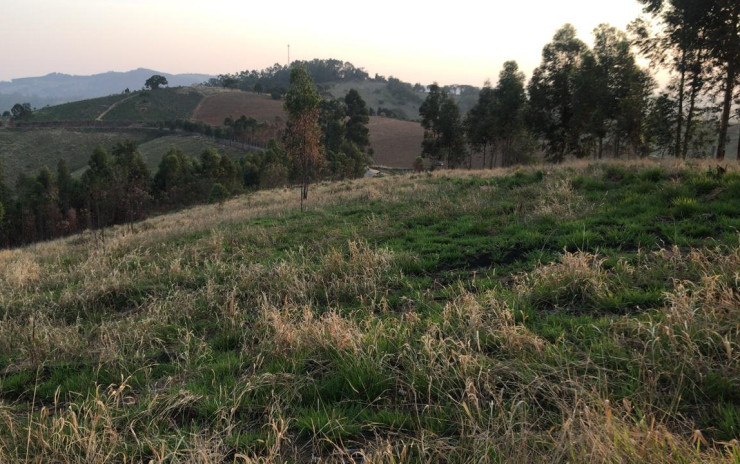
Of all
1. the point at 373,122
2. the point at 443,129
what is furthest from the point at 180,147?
the point at 443,129

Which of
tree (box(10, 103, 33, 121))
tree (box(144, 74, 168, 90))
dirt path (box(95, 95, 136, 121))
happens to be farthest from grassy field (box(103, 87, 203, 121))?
tree (box(10, 103, 33, 121))

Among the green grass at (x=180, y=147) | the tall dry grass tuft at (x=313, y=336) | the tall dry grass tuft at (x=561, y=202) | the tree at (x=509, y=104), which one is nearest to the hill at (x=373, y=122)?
the green grass at (x=180, y=147)

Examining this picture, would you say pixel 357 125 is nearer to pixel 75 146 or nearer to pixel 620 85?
pixel 620 85

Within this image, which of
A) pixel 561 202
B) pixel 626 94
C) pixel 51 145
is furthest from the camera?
pixel 51 145

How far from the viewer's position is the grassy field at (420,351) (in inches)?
108

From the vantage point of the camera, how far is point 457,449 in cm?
262

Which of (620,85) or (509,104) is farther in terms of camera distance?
(509,104)

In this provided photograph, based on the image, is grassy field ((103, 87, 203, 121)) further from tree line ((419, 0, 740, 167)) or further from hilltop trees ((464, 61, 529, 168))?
tree line ((419, 0, 740, 167))

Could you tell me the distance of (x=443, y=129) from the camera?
53031 mm

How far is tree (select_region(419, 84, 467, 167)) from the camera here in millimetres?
52406

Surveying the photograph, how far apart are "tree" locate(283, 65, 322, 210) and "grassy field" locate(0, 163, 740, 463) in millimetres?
14336

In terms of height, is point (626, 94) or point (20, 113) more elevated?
point (20, 113)

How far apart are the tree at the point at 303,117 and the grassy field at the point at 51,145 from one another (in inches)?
2835

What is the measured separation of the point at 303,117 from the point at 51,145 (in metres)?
90.4
